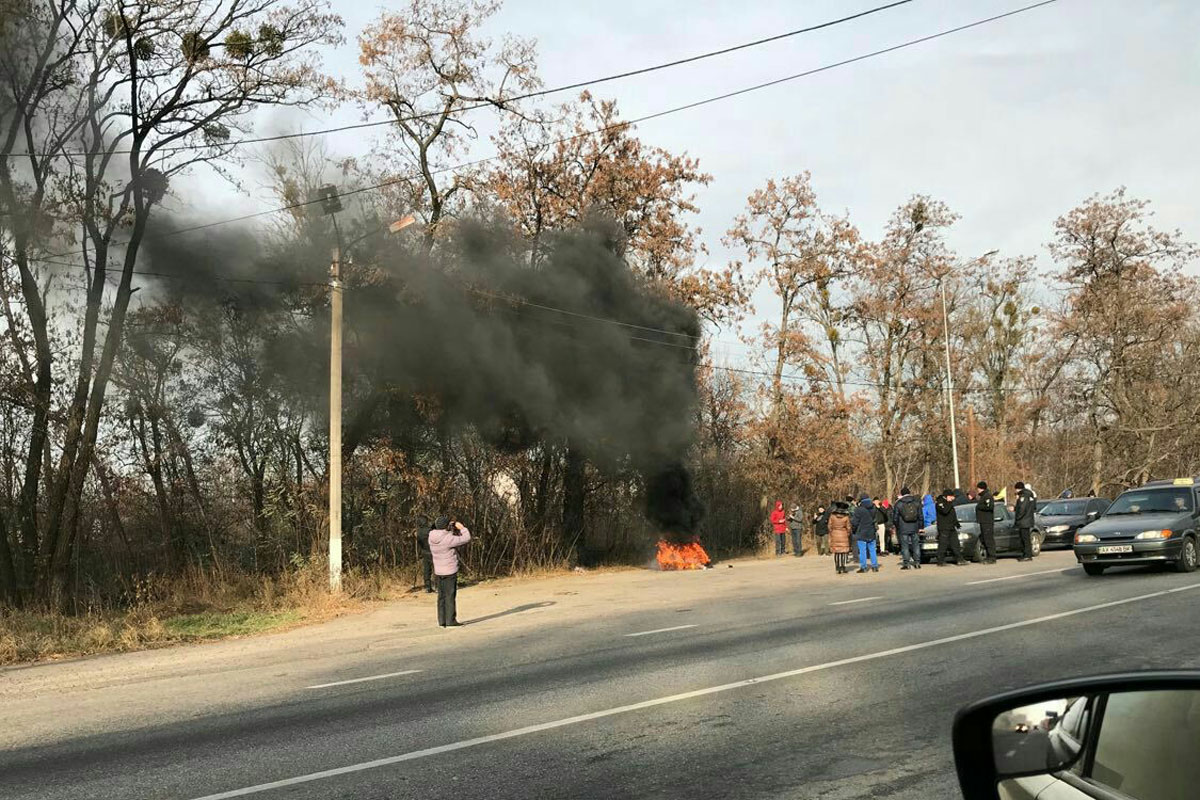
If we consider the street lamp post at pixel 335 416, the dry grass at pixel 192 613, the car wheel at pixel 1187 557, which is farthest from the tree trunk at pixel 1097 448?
the street lamp post at pixel 335 416

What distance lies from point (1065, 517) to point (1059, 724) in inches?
1043

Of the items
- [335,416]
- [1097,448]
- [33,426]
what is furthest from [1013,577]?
[1097,448]

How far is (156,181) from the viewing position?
61.0ft

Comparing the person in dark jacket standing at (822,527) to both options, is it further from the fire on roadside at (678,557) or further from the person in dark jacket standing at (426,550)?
the person in dark jacket standing at (426,550)

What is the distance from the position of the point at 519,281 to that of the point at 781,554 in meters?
13.2

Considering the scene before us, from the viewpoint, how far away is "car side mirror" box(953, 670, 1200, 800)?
6.17 ft

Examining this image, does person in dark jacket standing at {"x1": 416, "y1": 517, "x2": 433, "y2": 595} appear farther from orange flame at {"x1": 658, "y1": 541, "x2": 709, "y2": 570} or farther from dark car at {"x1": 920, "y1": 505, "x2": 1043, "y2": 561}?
dark car at {"x1": 920, "y1": 505, "x2": 1043, "y2": 561}

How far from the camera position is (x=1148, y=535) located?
605 inches

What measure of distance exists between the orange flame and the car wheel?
11.3 metres

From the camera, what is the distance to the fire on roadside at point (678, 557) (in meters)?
24.6

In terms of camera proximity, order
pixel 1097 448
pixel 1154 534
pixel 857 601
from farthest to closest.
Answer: pixel 1097 448, pixel 1154 534, pixel 857 601

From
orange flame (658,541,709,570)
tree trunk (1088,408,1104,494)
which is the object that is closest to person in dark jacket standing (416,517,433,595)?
orange flame (658,541,709,570)

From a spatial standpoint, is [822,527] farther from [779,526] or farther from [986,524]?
[986,524]

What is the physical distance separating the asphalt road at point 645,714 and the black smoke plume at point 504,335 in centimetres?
937
